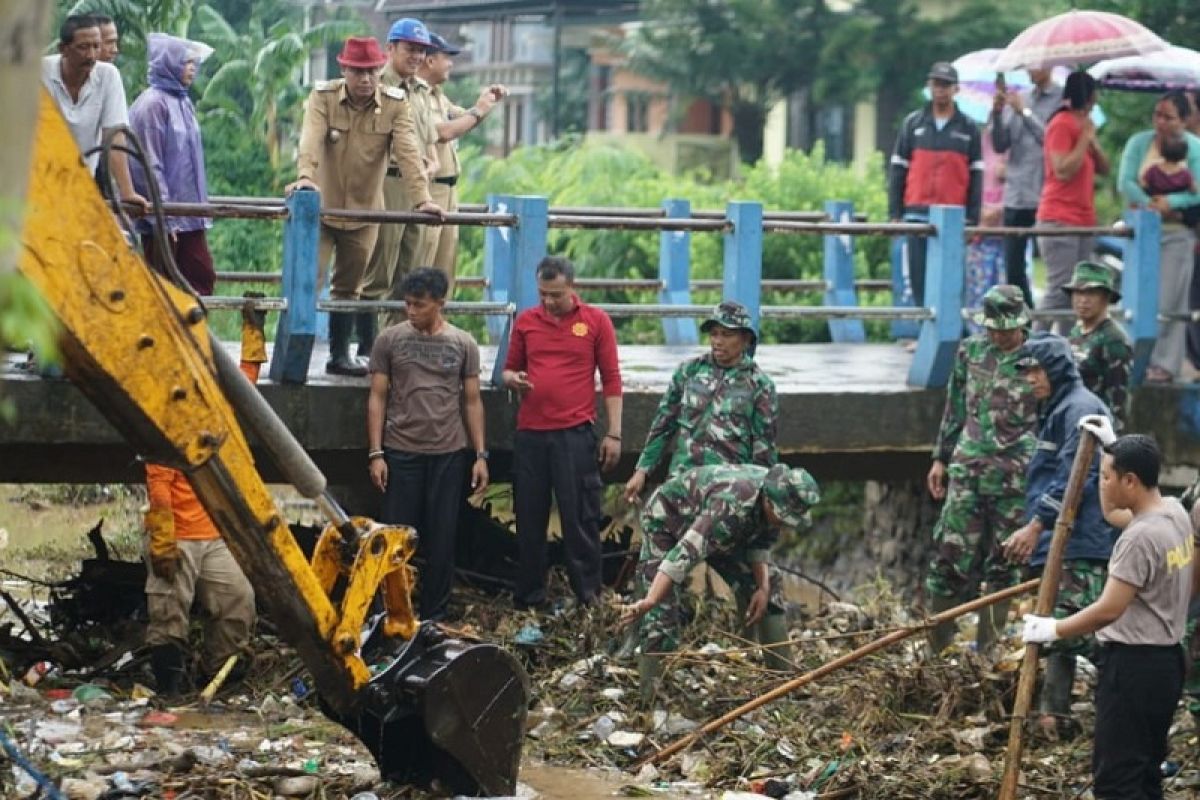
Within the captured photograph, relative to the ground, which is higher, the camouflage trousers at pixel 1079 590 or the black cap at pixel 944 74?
the black cap at pixel 944 74

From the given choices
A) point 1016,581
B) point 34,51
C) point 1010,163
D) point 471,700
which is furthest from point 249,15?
point 34,51

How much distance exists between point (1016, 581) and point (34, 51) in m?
7.63

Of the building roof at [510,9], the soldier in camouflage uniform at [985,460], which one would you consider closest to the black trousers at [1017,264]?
the soldier in camouflage uniform at [985,460]

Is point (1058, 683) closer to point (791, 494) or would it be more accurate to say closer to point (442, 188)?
point (791, 494)

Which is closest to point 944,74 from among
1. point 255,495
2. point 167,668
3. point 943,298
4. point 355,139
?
point 943,298

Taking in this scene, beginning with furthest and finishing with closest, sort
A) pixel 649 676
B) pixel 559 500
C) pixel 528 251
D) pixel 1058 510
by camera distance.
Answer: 1. pixel 528 251
2. pixel 559 500
3. pixel 649 676
4. pixel 1058 510

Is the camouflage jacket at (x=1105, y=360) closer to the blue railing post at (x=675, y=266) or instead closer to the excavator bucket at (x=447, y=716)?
the excavator bucket at (x=447, y=716)

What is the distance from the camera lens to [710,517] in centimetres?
906

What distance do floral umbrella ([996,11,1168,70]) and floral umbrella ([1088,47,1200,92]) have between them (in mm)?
123

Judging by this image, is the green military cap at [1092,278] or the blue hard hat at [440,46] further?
the blue hard hat at [440,46]

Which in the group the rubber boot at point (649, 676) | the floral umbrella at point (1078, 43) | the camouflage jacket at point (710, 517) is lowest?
the rubber boot at point (649, 676)

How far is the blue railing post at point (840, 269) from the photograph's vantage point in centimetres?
1555

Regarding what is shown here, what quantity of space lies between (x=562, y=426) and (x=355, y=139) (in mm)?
1742

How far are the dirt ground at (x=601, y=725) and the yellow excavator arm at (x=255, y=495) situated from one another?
0.31 m
